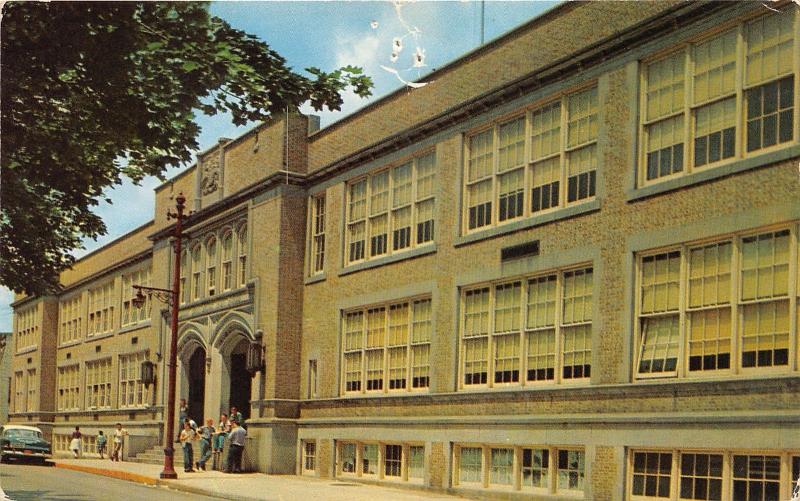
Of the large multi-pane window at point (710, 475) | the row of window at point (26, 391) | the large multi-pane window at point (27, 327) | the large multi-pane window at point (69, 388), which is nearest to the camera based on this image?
the large multi-pane window at point (710, 475)

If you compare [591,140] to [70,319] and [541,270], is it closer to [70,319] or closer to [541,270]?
[541,270]

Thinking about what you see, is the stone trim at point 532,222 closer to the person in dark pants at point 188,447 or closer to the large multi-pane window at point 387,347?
the large multi-pane window at point 387,347

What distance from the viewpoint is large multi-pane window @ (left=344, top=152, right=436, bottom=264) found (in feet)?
86.4

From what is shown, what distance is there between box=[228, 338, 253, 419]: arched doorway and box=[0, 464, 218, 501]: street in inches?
251

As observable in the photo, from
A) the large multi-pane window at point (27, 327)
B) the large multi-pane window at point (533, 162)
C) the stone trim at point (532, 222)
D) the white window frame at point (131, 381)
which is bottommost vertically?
the white window frame at point (131, 381)

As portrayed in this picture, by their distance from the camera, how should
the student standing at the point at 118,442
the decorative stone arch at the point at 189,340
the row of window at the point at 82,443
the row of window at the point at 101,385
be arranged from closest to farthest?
the decorative stone arch at the point at 189,340, the student standing at the point at 118,442, the row of window at the point at 101,385, the row of window at the point at 82,443

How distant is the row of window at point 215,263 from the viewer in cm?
3447

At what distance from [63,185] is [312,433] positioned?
12968mm

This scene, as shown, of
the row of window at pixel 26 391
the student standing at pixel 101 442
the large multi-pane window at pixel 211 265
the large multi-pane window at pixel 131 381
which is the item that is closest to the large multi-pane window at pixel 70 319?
the row of window at pixel 26 391

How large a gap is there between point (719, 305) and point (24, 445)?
27.5 meters

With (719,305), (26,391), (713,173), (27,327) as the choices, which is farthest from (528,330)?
(27,327)

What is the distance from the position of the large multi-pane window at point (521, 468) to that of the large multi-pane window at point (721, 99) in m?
5.69

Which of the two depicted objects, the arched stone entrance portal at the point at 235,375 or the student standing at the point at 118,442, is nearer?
the arched stone entrance portal at the point at 235,375

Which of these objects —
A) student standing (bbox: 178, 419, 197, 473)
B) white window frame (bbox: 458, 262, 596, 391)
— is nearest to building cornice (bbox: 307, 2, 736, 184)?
white window frame (bbox: 458, 262, 596, 391)
